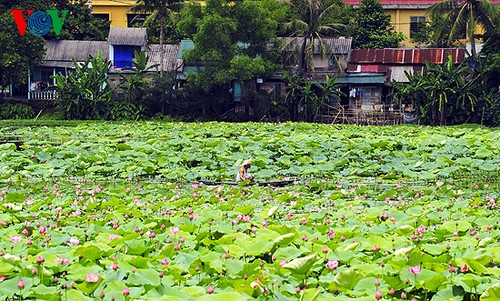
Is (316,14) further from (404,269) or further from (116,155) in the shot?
(404,269)

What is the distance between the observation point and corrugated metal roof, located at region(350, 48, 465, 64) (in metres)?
30.3

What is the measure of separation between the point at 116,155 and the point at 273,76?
1863 cm

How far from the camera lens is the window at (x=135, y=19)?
3709 centimetres

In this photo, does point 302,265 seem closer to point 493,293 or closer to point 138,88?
point 493,293

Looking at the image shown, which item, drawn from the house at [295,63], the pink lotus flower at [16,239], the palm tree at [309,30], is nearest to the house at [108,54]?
the house at [295,63]

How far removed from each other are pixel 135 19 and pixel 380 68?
40.0 feet

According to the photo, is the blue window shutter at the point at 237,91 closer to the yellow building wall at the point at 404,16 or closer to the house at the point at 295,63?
the house at the point at 295,63

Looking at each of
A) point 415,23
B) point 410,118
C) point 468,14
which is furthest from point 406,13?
point 410,118

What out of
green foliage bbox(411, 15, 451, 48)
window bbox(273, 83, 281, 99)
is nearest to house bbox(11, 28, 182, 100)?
window bbox(273, 83, 281, 99)

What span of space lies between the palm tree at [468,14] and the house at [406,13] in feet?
27.2

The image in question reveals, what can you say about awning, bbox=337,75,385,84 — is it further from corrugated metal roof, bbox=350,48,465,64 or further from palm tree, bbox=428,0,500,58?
palm tree, bbox=428,0,500,58

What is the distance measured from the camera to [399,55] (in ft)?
101

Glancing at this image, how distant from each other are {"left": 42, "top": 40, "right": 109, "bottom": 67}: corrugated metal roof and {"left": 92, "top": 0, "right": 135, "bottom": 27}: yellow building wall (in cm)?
541

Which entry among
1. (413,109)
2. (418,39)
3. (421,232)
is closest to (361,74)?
(413,109)
